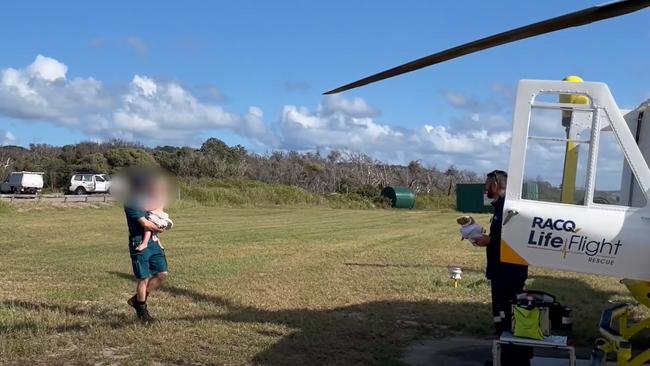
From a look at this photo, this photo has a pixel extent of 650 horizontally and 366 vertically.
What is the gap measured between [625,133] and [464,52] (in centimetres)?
215

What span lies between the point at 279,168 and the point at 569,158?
5814 cm

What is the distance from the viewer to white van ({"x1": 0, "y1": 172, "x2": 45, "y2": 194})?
5012 cm

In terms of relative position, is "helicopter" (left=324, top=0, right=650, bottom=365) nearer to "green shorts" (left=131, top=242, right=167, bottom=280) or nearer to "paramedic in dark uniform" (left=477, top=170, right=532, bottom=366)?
"paramedic in dark uniform" (left=477, top=170, right=532, bottom=366)

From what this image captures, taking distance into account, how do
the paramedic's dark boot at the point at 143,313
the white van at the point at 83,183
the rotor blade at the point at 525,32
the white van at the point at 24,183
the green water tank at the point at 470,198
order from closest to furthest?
the rotor blade at the point at 525,32 < the paramedic's dark boot at the point at 143,313 < the white van at the point at 83,183 < the white van at the point at 24,183 < the green water tank at the point at 470,198

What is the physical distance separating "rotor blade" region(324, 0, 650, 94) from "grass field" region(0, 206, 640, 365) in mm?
3616

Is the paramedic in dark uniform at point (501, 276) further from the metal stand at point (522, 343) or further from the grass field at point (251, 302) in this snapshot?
the grass field at point (251, 302)

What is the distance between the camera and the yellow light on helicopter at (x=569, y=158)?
535 cm

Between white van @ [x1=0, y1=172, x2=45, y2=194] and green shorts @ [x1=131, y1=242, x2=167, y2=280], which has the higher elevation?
green shorts @ [x1=131, y1=242, x2=167, y2=280]

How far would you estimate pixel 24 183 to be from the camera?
1976 inches

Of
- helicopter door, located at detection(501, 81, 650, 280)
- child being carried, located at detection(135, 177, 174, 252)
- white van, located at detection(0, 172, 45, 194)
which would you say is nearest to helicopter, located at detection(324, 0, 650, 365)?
helicopter door, located at detection(501, 81, 650, 280)

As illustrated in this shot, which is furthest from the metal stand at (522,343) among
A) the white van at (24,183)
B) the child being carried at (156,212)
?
A: the white van at (24,183)

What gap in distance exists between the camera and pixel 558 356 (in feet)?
23.7

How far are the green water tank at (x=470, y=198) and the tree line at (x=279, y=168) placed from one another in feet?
3.88

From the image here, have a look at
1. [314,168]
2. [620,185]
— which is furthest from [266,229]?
[314,168]
